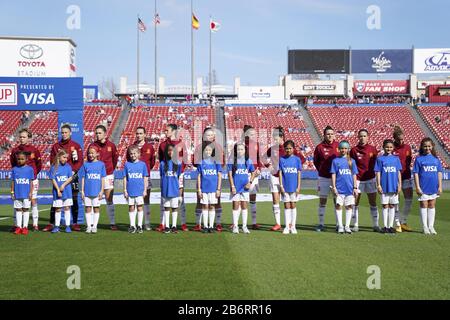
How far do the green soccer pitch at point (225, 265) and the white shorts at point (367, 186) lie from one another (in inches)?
40.7

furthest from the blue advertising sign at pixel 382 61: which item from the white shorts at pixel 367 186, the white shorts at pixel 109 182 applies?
the white shorts at pixel 109 182

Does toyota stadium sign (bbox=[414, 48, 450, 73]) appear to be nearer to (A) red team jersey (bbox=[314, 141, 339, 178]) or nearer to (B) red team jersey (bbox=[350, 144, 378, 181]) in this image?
(B) red team jersey (bbox=[350, 144, 378, 181])

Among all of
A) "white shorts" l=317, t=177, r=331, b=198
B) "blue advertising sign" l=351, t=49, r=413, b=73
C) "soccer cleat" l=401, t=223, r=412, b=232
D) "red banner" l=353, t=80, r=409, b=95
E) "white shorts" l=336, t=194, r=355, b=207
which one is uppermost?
"blue advertising sign" l=351, t=49, r=413, b=73

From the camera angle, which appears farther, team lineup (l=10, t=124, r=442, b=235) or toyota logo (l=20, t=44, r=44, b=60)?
toyota logo (l=20, t=44, r=44, b=60)

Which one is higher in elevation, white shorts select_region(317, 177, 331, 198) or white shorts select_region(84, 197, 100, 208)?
white shorts select_region(317, 177, 331, 198)

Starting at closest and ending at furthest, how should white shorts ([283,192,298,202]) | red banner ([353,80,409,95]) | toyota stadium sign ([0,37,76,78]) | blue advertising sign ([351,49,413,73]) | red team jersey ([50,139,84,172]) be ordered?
white shorts ([283,192,298,202]) → red team jersey ([50,139,84,172]) → toyota stadium sign ([0,37,76,78]) → blue advertising sign ([351,49,413,73]) → red banner ([353,80,409,95])

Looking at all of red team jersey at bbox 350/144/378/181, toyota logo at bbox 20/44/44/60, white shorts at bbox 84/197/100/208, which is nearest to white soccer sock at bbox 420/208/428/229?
red team jersey at bbox 350/144/378/181

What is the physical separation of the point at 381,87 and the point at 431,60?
6.30 m

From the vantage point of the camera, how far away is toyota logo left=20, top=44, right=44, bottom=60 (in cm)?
3724

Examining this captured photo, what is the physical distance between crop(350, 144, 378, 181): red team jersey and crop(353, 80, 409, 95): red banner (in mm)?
47960

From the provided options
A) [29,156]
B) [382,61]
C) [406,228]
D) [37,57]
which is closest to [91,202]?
[29,156]

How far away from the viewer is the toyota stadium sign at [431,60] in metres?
51.2

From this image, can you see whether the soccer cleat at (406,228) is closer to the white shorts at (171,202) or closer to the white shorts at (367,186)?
the white shorts at (367,186)
